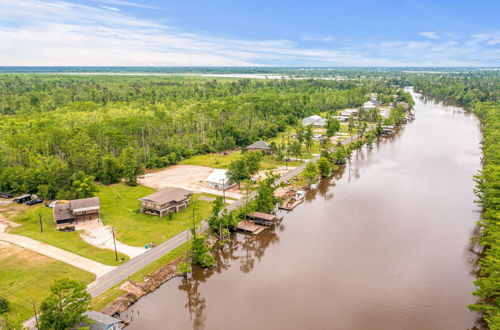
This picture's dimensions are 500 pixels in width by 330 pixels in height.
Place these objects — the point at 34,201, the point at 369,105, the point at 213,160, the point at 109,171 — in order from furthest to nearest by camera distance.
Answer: the point at 369,105
the point at 213,160
the point at 109,171
the point at 34,201

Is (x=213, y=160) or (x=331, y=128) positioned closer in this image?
(x=213, y=160)

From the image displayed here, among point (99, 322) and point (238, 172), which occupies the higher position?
point (238, 172)

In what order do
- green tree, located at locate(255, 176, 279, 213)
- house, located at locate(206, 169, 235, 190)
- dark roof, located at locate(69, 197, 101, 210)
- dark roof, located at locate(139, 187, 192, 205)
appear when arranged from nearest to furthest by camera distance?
dark roof, located at locate(69, 197, 101, 210) < green tree, located at locate(255, 176, 279, 213) < dark roof, located at locate(139, 187, 192, 205) < house, located at locate(206, 169, 235, 190)

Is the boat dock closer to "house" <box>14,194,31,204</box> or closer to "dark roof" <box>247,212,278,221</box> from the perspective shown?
"dark roof" <box>247,212,278,221</box>

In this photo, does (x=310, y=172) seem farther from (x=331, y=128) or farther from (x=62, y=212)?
(x=331, y=128)

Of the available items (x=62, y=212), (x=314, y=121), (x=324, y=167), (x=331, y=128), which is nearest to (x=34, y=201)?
(x=62, y=212)

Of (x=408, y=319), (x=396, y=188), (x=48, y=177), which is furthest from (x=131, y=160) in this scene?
(x=408, y=319)

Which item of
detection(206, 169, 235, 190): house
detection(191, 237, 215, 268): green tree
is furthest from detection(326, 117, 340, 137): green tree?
detection(191, 237, 215, 268): green tree

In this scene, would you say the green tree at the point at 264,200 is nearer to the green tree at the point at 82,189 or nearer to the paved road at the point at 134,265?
the paved road at the point at 134,265
